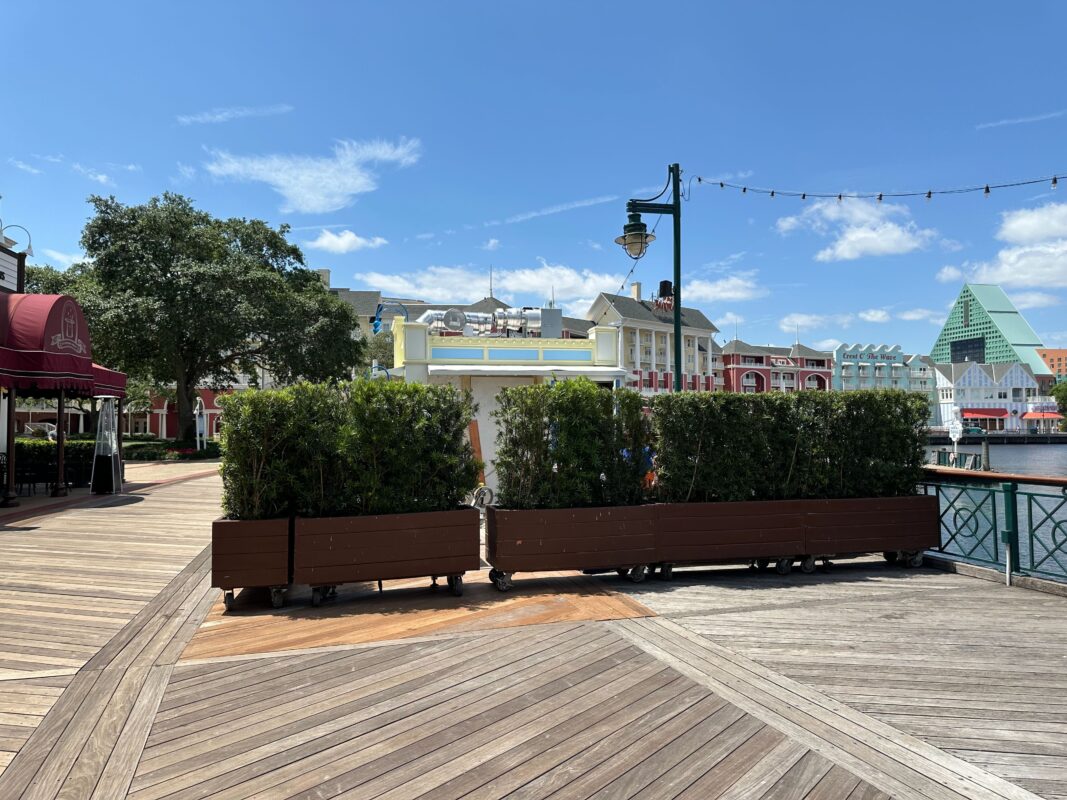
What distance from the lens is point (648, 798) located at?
2541mm

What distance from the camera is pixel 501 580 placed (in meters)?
5.85

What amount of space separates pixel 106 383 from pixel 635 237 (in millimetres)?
12440

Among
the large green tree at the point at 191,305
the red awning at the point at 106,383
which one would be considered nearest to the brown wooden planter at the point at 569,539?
the red awning at the point at 106,383

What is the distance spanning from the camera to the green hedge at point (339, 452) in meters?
5.44

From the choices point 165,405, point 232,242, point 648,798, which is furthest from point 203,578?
point 165,405

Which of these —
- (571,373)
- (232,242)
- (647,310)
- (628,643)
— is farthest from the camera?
(647,310)

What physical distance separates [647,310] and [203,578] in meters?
72.2

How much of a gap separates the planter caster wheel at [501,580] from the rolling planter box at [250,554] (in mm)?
1798

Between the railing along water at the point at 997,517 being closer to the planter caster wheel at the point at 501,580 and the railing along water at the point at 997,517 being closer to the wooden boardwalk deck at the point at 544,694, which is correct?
the wooden boardwalk deck at the point at 544,694

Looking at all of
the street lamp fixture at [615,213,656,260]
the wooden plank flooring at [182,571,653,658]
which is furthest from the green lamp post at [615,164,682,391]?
the wooden plank flooring at [182,571,653,658]

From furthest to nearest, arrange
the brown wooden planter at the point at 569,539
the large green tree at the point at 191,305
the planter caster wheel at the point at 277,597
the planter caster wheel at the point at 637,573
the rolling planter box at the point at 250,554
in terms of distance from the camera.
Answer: the large green tree at the point at 191,305, the planter caster wheel at the point at 637,573, the brown wooden planter at the point at 569,539, the planter caster wheel at the point at 277,597, the rolling planter box at the point at 250,554

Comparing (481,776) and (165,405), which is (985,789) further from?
(165,405)

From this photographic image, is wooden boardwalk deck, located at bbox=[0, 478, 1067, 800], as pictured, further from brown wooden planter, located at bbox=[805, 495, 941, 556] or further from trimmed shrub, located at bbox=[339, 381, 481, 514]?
trimmed shrub, located at bbox=[339, 381, 481, 514]

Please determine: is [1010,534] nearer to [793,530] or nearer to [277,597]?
[793,530]
